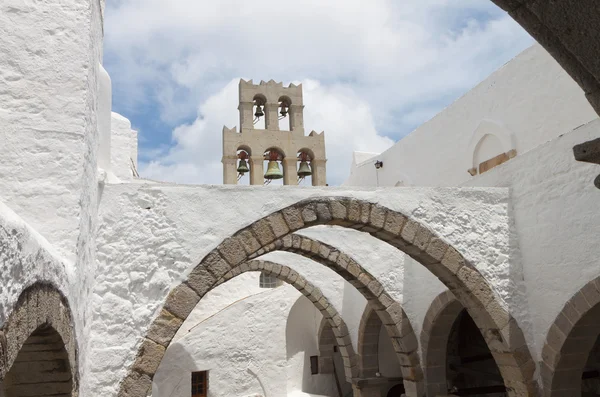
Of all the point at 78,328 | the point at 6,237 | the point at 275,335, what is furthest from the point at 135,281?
the point at 275,335

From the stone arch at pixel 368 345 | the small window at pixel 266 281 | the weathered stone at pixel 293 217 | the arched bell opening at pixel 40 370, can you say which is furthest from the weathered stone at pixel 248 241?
the small window at pixel 266 281

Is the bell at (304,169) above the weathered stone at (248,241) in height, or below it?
above

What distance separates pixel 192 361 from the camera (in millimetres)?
10164

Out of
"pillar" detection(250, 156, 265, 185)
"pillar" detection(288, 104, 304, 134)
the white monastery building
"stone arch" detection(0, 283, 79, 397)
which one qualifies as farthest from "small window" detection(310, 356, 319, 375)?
"stone arch" detection(0, 283, 79, 397)

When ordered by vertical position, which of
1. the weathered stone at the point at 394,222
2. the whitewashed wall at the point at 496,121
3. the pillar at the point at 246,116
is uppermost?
the pillar at the point at 246,116

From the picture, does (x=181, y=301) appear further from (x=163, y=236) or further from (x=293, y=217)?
(x=293, y=217)

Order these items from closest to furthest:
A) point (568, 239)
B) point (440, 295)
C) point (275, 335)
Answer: point (568, 239) → point (440, 295) → point (275, 335)

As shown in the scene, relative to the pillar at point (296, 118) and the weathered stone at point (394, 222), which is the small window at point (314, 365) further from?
the weathered stone at point (394, 222)

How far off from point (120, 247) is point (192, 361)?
594cm

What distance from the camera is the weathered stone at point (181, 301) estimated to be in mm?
4836

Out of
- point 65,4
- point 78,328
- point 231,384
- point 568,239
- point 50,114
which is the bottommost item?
point 231,384

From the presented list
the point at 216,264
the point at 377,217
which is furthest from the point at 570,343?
the point at 216,264

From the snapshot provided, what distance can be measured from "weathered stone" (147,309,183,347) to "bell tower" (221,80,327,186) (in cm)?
586

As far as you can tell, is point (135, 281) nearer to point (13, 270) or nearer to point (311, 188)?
point (311, 188)
